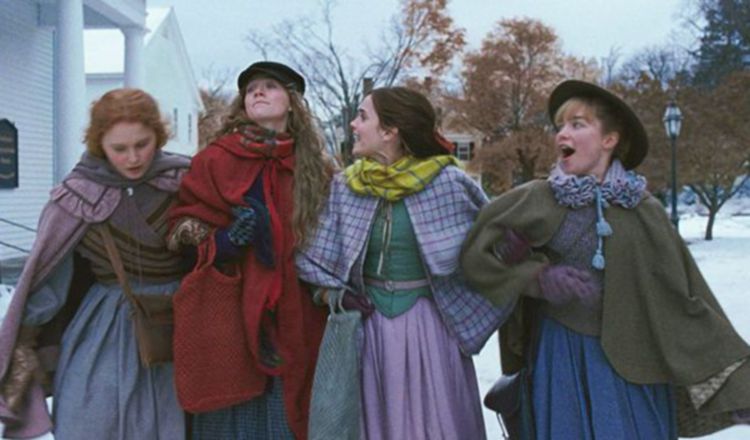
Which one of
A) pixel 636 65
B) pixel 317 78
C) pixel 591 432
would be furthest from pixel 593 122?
pixel 636 65

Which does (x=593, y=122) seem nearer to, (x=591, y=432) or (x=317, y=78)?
(x=591, y=432)

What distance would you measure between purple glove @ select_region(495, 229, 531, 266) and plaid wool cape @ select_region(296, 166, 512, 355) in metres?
0.26

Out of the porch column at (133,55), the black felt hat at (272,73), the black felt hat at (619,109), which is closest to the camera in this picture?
the black felt hat at (619,109)

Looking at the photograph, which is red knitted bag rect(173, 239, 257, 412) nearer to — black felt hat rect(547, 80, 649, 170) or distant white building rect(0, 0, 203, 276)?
black felt hat rect(547, 80, 649, 170)

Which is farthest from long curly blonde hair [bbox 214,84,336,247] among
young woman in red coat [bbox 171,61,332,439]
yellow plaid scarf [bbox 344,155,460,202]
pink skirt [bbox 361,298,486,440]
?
Answer: pink skirt [bbox 361,298,486,440]

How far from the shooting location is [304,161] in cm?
319

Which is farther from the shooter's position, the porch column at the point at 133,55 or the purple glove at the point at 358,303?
the porch column at the point at 133,55

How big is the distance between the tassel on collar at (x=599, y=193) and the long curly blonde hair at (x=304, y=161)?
93cm

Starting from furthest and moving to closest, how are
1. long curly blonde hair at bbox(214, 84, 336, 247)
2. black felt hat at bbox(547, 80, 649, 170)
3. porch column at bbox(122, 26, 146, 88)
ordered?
porch column at bbox(122, 26, 146, 88)
long curly blonde hair at bbox(214, 84, 336, 247)
black felt hat at bbox(547, 80, 649, 170)

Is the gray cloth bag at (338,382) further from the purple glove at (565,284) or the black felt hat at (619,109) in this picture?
the black felt hat at (619,109)

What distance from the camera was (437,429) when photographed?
298 centimetres

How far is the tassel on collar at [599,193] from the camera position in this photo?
2727 millimetres

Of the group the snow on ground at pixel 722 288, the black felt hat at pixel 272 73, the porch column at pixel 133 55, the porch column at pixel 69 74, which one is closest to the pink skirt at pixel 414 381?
the black felt hat at pixel 272 73

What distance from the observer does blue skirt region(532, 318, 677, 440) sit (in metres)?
2.73
